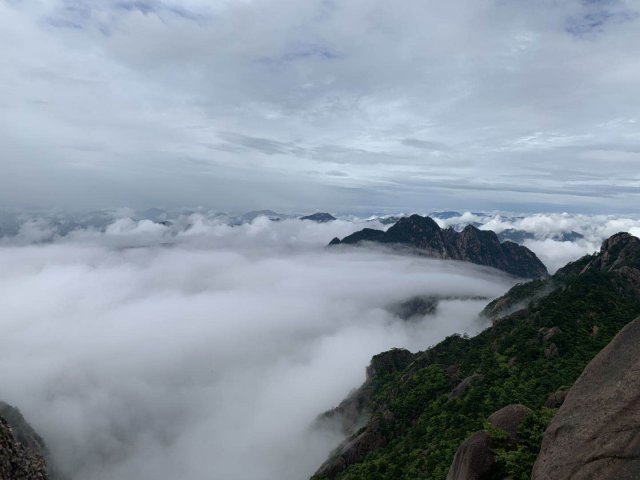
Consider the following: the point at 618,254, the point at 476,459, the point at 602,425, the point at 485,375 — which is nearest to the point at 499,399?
the point at 485,375

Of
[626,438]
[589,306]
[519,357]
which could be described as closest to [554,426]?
[626,438]

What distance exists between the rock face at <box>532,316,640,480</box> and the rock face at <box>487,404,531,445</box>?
5.40m

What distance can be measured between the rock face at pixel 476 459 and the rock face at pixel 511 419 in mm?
1606

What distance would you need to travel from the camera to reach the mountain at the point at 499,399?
19.8 meters

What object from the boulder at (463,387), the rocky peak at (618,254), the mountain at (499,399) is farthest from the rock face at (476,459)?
the rocky peak at (618,254)

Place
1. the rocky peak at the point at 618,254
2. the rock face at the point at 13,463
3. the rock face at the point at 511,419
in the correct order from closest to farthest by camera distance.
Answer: the rock face at the point at 511,419
the rock face at the point at 13,463
the rocky peak at the point at 618,254

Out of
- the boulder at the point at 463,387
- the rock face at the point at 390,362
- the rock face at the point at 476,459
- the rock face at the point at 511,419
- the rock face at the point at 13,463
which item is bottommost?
the rock face at the point at 390,362

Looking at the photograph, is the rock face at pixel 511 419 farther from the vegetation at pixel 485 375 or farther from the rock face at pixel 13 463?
the rock face at pixel 13 463

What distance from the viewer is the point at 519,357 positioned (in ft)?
217

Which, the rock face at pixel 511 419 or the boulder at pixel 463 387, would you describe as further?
the boulder at pixel 463 387

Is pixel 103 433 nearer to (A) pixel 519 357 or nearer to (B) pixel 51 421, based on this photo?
(B) pixel 51 421

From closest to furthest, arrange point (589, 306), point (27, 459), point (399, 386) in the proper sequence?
point (27, 459) → point (589, 306) → point (399, 386)

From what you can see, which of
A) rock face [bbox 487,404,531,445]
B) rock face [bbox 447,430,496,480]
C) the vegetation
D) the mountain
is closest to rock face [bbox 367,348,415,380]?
the mountain

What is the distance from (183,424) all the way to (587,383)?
215328mm
